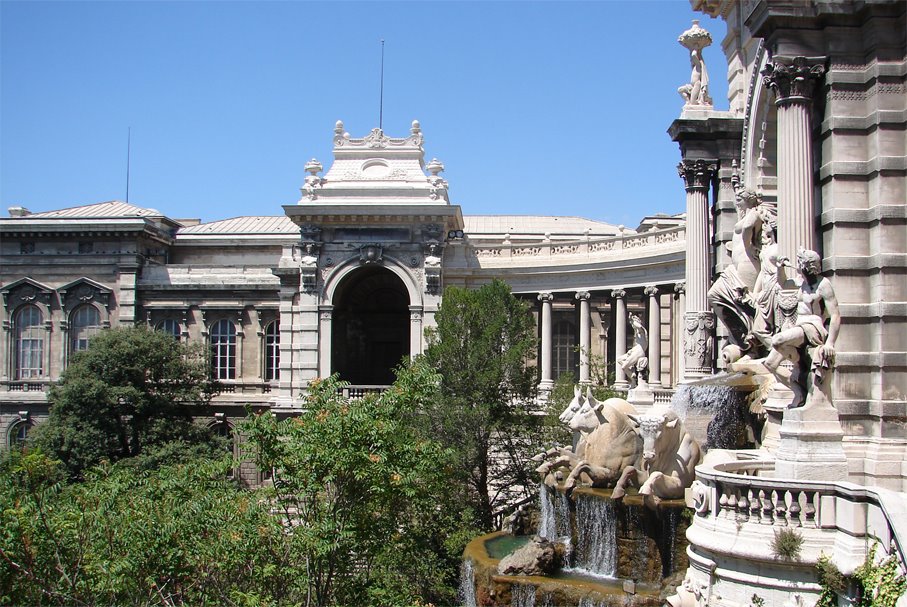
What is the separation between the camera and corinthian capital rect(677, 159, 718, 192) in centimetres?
2630

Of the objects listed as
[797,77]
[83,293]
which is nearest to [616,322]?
[797,77]

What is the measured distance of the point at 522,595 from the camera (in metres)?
19.7

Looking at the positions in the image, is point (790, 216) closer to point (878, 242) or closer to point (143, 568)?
point (878, 242)

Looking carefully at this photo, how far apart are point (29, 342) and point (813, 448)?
169ft

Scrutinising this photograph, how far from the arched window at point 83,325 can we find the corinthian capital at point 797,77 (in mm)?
46348

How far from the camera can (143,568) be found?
18.2 meters

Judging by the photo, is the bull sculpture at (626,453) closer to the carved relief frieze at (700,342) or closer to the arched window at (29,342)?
the carved relief frieze at (700,342)

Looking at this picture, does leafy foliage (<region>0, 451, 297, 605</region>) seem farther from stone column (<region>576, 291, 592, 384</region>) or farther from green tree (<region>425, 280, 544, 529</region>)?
stone column (<region>576, 291, 592, 384</region>)

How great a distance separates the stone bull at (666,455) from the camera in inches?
749

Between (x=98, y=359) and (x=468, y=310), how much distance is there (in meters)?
21.8

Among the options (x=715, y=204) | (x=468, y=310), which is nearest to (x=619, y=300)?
(x=468, y=310)

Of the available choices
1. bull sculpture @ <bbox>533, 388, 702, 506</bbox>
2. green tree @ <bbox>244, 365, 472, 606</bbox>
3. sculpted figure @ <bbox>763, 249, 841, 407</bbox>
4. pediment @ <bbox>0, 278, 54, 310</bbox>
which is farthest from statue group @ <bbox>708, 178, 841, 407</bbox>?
pediment @ <bbox>0, 278, 54, 310</bbox>

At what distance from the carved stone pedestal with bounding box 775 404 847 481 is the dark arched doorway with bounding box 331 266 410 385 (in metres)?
40.7

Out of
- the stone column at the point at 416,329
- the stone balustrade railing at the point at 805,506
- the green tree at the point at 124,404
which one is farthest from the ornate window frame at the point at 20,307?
the stone balustrade railing at the point at 805,506
